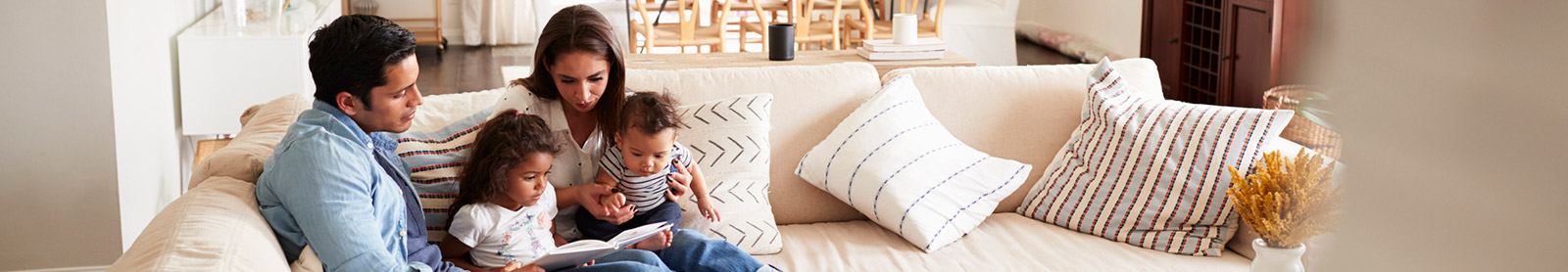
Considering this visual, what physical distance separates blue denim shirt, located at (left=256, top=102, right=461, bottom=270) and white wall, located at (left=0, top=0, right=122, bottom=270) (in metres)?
1.39

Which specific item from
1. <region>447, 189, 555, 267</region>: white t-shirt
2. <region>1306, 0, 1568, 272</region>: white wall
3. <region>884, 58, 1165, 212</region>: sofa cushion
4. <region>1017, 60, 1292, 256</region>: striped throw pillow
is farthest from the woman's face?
<region>1306, 0, 1568, 272</region>: white wall

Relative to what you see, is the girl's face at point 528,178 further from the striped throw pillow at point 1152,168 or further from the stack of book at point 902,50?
the stack of book at point 902,50

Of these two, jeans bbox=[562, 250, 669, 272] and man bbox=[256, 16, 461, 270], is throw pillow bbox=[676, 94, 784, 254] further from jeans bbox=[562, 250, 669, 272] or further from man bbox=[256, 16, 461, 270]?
man bbox=[256, 16, 461, 270]

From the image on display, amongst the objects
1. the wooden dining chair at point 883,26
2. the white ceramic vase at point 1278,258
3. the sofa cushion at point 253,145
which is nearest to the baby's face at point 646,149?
the sofa cushion at point 253,145

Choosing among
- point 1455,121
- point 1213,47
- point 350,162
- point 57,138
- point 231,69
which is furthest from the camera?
point 1213,47

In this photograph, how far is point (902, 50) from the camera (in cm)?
329

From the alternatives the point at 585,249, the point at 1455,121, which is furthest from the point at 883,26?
the point at 1455,121

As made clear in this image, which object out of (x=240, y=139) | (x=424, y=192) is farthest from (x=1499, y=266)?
(x=240, y=139)

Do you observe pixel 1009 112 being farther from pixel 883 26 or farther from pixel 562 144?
pixel 883 26

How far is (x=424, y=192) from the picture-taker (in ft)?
6.51

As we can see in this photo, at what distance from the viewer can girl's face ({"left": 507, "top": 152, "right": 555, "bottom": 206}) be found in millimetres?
1864

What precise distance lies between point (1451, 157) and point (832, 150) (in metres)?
2.17

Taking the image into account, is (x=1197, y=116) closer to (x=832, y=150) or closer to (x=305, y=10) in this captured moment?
(x=832, y=150)

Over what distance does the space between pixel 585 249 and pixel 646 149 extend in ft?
0.82
